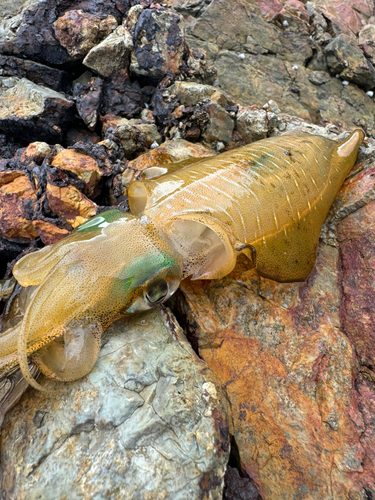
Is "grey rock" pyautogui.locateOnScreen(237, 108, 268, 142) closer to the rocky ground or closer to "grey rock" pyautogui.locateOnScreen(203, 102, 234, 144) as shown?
the rocky ground

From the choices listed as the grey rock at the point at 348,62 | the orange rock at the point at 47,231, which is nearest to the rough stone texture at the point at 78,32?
the orange rock at the point at 47,231

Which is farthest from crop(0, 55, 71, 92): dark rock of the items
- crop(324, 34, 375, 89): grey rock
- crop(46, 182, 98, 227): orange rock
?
crop(324, 34, 375, 89): grey rock

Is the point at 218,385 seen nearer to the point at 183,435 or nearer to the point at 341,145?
the point at 183,435

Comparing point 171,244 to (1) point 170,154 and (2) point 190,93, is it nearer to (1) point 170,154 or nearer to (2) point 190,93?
(1) point 170,154

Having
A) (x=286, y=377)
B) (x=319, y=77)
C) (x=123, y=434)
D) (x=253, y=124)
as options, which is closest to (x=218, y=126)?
(x=253, y=124)

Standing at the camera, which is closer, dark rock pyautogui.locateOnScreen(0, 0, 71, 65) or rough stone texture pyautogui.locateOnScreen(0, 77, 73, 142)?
rough stone texture pyautogui.locateOnScreen(0, 77, 73, 142)

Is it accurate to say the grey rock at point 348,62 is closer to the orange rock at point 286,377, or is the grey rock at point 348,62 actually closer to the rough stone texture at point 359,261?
the rough stone texture at point 359,261
